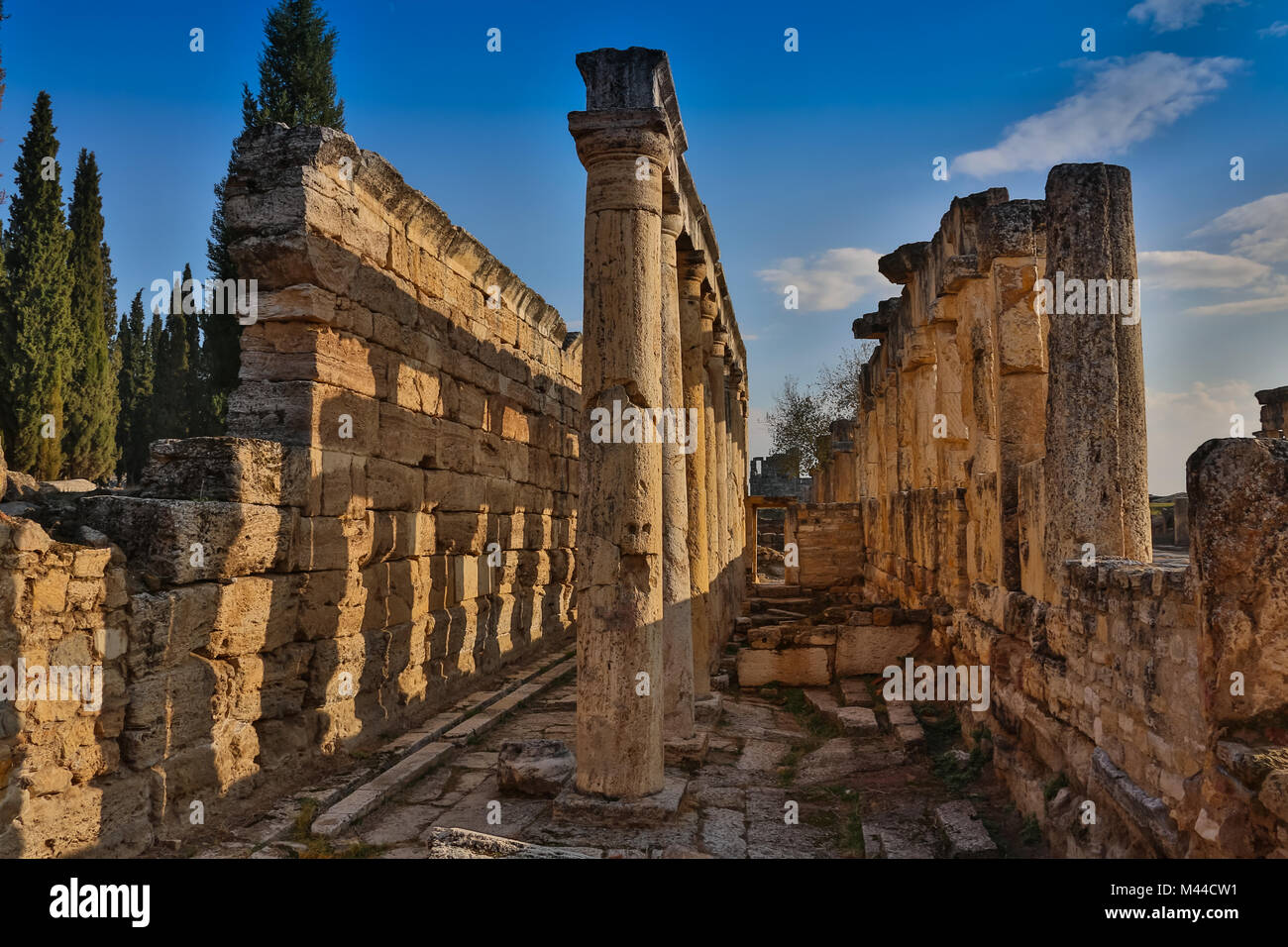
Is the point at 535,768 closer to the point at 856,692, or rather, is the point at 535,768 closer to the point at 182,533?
the point at 182,533

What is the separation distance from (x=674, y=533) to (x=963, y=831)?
3.15 metres

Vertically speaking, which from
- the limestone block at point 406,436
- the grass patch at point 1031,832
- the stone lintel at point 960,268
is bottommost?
the grass patch at point 1031,832

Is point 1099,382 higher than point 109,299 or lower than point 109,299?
lower

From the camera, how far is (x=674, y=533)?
808 centimetres

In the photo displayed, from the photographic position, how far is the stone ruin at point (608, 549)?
178 inches

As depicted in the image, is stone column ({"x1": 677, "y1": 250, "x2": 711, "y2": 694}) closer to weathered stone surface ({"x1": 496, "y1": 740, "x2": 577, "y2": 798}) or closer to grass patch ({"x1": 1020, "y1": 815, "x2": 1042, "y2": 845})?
weathered stone surface ({"x1": 496, "y1": 740, "x2": 577, "y2": 798})

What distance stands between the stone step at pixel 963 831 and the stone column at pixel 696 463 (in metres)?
3.72

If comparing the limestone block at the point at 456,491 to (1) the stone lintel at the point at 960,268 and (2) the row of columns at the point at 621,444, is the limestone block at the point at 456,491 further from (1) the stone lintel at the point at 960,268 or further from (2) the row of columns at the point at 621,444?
(1) the stone lintel at the point at 960,268

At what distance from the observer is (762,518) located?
4091 cm

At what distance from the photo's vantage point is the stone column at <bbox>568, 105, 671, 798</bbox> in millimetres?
6559

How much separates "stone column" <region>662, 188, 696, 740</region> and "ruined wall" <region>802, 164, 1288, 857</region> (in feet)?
8.03

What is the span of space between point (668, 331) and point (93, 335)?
20594mm

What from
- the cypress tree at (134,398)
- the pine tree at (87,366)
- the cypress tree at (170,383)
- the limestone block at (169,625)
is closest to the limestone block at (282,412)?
the limestone block at (169,625)

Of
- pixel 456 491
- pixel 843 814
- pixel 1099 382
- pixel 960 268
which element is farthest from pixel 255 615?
pixel 960 268
